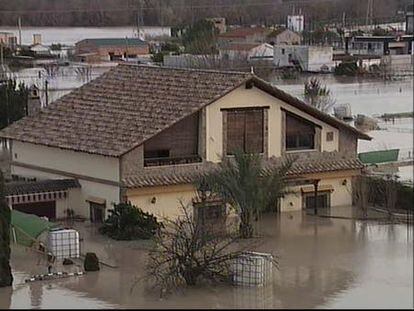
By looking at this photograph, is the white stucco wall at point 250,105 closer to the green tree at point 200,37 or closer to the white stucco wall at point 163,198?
the white stucco wall at point 163,198

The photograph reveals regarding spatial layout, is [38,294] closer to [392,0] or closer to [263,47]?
[392,0]

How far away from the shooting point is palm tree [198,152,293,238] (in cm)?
709

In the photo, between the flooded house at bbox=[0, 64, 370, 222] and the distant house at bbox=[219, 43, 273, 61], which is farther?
the distant house at bbox=[219, 43, 273, 61]

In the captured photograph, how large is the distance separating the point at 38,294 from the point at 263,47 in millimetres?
16194

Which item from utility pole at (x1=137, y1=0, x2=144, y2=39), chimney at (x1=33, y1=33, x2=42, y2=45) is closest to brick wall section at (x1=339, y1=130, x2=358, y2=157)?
utility pole at (x1=137, y1=0, x2=144, y2=39)

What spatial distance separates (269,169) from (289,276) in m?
2.07

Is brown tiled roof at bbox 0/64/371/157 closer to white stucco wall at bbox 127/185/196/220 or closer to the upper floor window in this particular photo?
the upper floor window

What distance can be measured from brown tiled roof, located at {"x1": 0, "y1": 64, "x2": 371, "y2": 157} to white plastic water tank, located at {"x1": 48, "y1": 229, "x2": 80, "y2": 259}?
1.08m

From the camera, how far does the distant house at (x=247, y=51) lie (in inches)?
762

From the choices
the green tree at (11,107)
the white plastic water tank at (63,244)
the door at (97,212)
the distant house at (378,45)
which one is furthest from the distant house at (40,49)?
the white plastic water tank at (63,244)

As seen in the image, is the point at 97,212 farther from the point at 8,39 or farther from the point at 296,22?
the point at 8,39

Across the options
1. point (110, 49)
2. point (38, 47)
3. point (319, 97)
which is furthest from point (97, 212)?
point (38, 47)

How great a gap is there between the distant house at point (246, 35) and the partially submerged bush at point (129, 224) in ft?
49.5

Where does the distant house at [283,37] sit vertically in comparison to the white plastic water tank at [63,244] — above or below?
above
